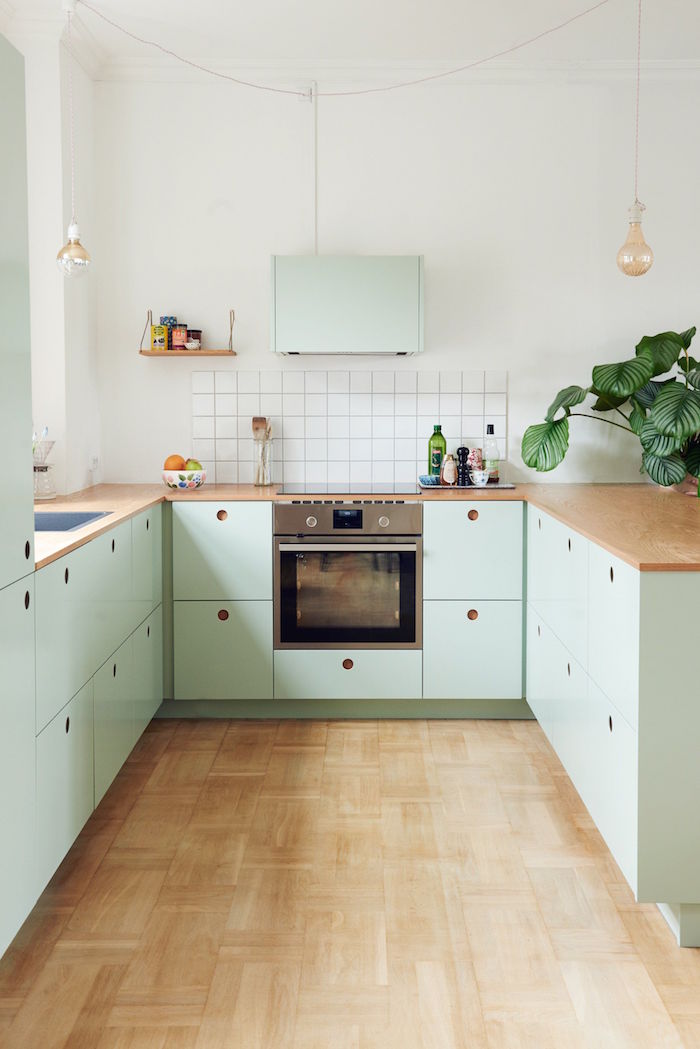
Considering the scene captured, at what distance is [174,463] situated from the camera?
153 inches

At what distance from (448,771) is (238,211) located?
2526mm

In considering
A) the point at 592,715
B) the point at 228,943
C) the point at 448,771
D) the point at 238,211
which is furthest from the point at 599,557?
the point at 238,211

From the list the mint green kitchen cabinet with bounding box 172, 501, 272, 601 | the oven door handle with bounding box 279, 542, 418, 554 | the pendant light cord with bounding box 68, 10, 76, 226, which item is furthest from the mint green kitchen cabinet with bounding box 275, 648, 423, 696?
the pendant light cord with bounding box 68, 10, 76, 226

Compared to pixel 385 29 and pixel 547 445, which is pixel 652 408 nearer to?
pixel 547 445

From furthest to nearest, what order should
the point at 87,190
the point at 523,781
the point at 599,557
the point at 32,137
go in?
the point at 87,190 < the point at 32,137 < the point at 523,781 < the point at 599,557

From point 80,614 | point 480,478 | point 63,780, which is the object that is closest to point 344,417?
point 480,478

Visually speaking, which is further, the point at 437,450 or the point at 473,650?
the point at 437,450

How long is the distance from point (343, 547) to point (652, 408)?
129cm

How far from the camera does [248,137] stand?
4.09 m

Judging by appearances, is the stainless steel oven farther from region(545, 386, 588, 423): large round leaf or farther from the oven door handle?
region(545, 386, 588, 423): large round leaf

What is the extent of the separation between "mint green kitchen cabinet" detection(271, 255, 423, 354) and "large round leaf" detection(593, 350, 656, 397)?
0.74m

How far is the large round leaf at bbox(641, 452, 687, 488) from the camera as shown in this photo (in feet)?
11.7

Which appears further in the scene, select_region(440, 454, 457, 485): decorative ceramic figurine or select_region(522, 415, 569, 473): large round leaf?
select_region(440, 454, 457, 485): decorative ceramic figurine

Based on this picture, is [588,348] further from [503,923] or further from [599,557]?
[503,923]
